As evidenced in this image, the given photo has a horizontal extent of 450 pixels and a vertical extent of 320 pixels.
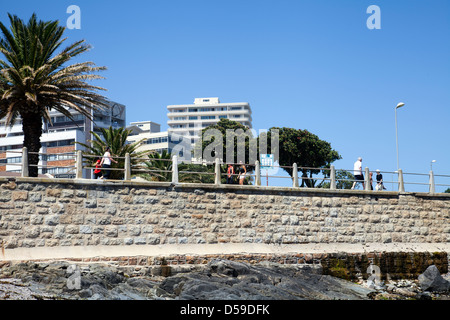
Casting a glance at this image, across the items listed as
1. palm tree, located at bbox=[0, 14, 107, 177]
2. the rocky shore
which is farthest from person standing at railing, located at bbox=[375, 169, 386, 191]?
palm tree, located at bbox=[0, 14, 107, 177]

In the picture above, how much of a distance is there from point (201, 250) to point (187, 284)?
10.8ft

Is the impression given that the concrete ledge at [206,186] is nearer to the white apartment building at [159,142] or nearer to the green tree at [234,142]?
the green tree at [234,142]

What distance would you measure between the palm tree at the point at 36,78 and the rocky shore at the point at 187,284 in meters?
6.03

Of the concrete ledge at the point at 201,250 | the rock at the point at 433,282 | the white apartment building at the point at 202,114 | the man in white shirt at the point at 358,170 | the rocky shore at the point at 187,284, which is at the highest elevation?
the white apartment building at the point at 202,114

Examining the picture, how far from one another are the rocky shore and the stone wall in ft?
3.19

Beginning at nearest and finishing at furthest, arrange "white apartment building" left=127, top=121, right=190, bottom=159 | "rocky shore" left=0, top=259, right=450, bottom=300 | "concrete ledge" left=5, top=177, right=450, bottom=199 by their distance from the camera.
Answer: "rocky shore" left=0, top=259, right=450, bottom=300 < "concrete ledge" left=5, top=177, right=450, bottom=199 < "white apartment building" left=127, top=121, right=190, bottom=159

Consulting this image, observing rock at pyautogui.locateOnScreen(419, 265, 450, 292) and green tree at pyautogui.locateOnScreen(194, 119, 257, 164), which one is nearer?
rock at pyautogui.locateOnScreen(419, 265, 450, 292)

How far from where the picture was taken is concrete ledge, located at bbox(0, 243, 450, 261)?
19.6 m

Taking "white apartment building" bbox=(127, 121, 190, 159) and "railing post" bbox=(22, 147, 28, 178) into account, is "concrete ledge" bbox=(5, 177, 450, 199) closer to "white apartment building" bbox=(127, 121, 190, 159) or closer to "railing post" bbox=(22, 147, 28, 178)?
"railing post" bbox=(22, 147, 28, 178)

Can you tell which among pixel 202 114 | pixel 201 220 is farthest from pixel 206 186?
pixel 202 114

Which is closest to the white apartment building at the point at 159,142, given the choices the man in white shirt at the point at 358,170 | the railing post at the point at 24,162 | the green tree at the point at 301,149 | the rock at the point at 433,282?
the green tree at the point at 301,149

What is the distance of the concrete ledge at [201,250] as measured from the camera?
19.6 m
